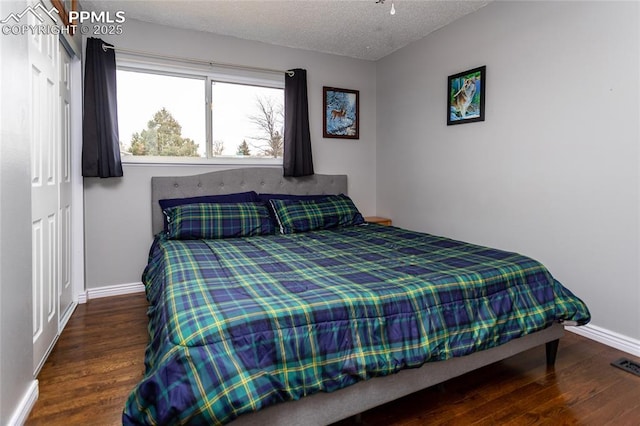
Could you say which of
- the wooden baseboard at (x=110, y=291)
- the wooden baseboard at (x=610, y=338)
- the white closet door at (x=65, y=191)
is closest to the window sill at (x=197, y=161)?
the white closet door at (x=65, y=191)

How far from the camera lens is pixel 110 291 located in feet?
10.7

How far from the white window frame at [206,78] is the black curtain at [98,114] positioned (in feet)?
0.64

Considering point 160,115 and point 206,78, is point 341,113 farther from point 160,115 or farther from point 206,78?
point 160,115

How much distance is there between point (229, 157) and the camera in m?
3.71

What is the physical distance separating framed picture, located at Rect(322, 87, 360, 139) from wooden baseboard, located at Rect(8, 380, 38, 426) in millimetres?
3223

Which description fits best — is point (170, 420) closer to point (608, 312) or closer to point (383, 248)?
point (383, 248)

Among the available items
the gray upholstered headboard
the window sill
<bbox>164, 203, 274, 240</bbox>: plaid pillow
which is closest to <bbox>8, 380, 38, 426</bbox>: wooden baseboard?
<bbox>164, 203, 274, 240</bbox>: plaid pillow

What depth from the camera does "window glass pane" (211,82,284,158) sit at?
365cm

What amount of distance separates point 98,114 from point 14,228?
1844 millimetres

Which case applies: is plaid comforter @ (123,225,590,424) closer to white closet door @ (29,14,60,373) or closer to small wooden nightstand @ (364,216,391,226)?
white closet door @ (29,14,60,373)

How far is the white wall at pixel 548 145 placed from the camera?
225cm

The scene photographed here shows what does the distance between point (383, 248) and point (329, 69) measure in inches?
96.7

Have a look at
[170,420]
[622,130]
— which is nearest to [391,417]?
[170,420]

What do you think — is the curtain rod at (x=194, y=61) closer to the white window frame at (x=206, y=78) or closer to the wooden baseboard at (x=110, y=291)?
the white window frame at (x=206, y=78)
